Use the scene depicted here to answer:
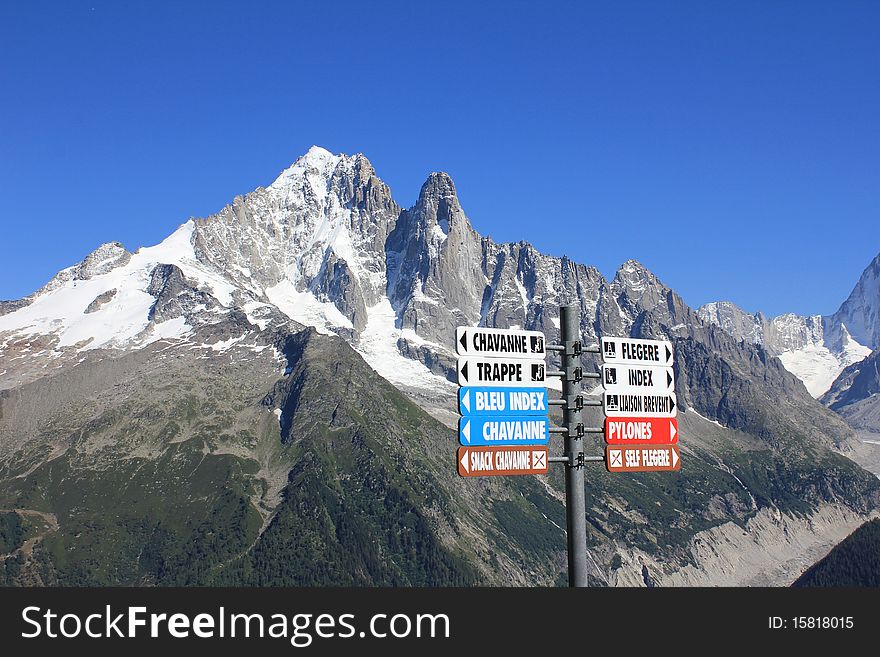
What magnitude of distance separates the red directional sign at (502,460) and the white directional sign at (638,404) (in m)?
2.40

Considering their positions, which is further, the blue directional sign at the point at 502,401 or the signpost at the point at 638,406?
the signpost at the point at 638,406

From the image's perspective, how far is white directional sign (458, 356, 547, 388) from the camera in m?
24.3

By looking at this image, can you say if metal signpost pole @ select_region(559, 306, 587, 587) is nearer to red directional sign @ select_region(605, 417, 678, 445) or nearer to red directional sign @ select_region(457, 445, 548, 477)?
red directional sign @ select_region(457, 445, 548, 477)

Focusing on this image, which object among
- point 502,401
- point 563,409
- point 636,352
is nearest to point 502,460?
point 502,401

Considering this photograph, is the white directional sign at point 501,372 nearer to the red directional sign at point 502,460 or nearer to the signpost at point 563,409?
the signpost at point 563,409

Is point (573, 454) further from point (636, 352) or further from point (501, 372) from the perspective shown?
point (636, 352)

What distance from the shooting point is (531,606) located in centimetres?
2212

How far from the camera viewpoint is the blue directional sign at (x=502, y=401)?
79.5ft

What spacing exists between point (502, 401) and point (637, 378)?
4246 mm

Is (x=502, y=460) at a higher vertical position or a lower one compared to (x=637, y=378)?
lower

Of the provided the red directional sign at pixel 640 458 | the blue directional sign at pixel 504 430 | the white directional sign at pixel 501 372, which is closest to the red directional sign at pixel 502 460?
the blue directional sign at pixel 504 430

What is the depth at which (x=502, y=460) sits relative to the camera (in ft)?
80.0

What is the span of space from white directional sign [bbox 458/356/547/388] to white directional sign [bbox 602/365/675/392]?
6.28 ft

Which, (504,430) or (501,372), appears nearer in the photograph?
(504,430)
